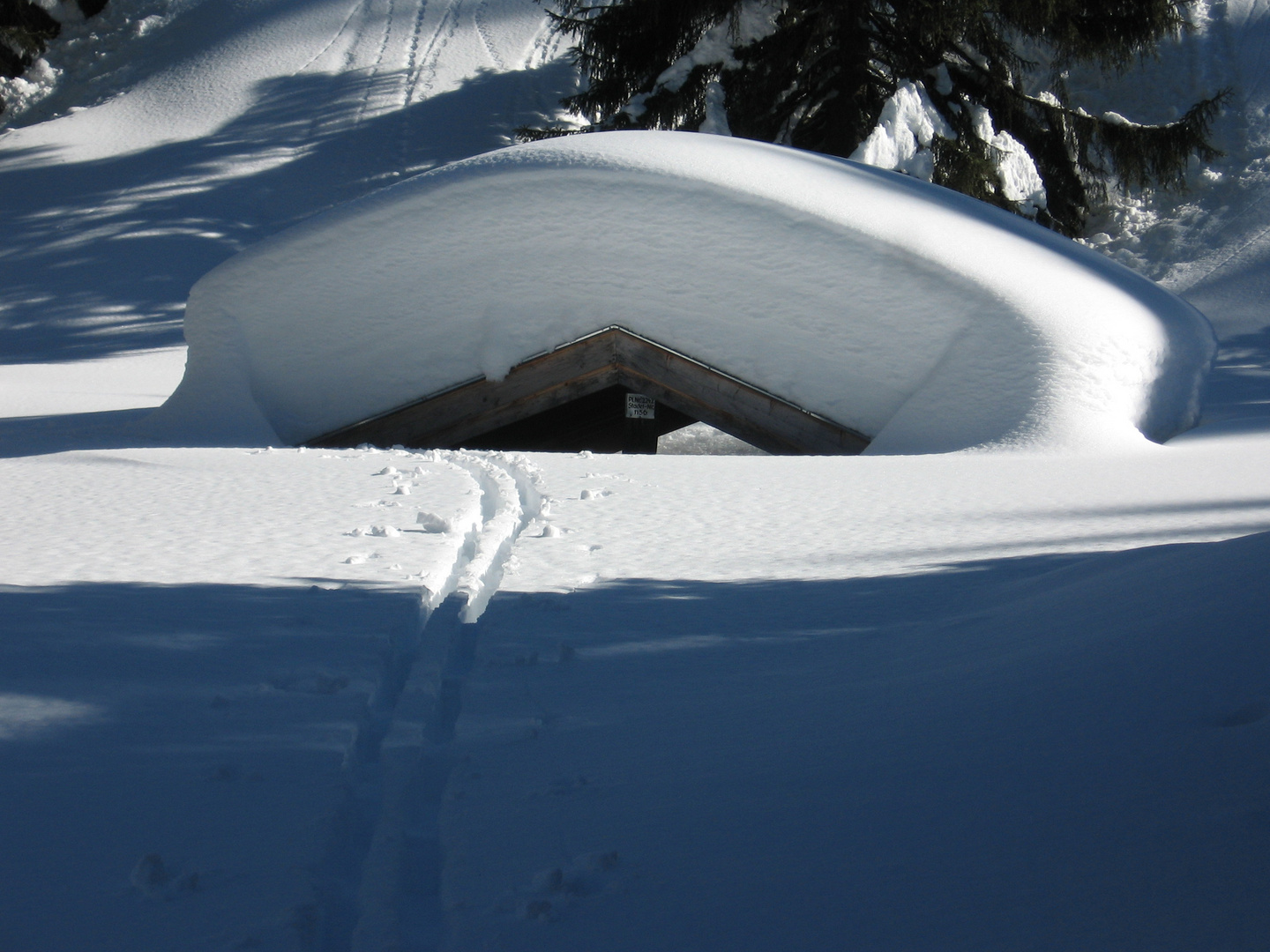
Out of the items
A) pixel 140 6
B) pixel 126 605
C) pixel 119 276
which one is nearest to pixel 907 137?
pixel 126 605

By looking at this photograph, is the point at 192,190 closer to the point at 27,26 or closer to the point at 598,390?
the point at 27,26

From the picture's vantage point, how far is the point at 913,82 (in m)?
12.0

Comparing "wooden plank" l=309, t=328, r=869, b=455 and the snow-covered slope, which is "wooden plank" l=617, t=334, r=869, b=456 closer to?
"wooden plank" l=309, t=328, r=869, b=455

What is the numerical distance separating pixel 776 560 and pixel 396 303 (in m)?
5.05

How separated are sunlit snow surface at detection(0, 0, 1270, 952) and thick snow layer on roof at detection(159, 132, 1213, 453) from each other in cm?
180

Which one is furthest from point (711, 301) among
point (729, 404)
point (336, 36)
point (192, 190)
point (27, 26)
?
point (27, 26)

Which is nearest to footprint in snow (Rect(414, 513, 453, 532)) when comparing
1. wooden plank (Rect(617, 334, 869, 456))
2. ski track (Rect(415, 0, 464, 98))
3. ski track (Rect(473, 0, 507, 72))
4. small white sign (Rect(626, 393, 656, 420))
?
wooden plank (Rect(617, 334, 869, 456))

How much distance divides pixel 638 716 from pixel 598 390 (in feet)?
20.1

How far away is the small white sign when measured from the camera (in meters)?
9.00

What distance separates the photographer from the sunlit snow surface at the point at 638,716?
1.65 m

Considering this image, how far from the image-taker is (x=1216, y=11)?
18984 mm

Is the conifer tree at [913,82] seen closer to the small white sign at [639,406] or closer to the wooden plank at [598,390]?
the small white sign at [639,406]

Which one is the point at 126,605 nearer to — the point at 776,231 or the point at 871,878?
the point at 871,878

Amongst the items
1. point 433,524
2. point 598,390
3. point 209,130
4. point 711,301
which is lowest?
point 598,390
